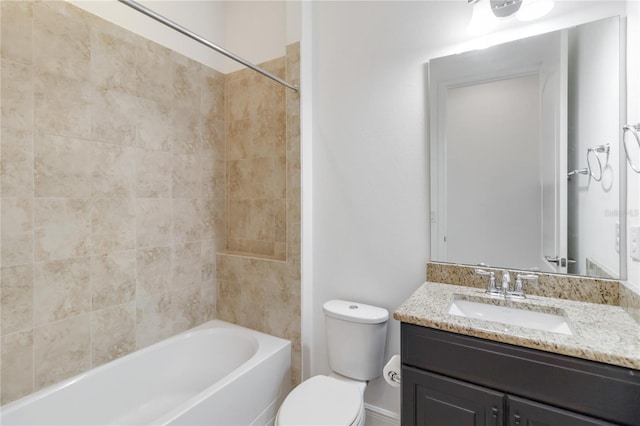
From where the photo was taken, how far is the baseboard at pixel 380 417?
5.74 ft

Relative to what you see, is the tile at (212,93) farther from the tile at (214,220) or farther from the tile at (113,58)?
the tile at (214,220)

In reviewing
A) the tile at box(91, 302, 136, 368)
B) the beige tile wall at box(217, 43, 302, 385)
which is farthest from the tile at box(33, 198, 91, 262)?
the beige tile wall at box(217, 43, 302, 385)

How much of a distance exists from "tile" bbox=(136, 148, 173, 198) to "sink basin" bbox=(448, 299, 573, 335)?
1.83 m

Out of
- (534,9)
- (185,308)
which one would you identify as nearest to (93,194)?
(185,308)

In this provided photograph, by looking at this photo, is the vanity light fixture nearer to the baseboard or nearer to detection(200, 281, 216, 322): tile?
the baseboard

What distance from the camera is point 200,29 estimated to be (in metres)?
2.31

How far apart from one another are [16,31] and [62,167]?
0.62 meters

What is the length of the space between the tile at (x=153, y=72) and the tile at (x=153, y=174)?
14.3 inches

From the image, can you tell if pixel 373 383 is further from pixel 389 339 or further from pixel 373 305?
pixel 373 305

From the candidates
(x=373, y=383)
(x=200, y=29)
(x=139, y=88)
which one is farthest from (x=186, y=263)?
(x=200, y=29)

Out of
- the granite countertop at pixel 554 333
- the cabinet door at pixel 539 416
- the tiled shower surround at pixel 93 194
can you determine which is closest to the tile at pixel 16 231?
the tiled shower surround at pixel 93 194

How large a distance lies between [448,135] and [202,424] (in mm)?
A: 1817

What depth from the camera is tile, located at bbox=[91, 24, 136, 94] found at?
1.67m

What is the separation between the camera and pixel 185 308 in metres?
Answer: 2.16
